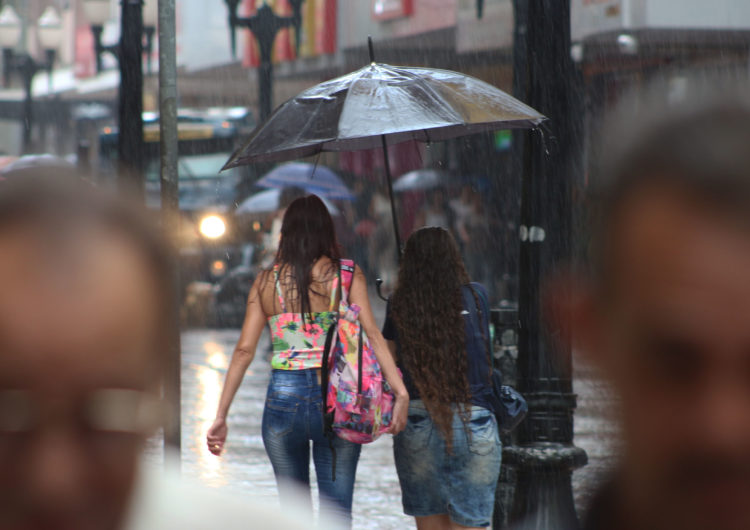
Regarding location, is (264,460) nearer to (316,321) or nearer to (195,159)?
(316,321)

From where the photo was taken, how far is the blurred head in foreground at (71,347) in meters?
0.89

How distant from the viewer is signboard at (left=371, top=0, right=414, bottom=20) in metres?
27.0

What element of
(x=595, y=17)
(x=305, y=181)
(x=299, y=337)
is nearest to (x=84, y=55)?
(x=305, y=181)

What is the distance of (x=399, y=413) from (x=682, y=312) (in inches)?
187

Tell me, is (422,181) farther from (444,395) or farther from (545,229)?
(444,395)

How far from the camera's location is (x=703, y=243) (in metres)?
→ 0.90

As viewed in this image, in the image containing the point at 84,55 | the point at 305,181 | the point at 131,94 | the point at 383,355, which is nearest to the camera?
the point at 383,355

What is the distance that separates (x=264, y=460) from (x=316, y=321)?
4133 millimetres

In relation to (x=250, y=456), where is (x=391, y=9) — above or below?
above

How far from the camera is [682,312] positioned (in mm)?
907

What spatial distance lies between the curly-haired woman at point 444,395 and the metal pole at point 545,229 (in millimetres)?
697

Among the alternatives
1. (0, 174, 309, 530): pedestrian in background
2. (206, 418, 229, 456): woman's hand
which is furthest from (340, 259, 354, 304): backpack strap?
(0, 174, 309, 530): pedestrian in background

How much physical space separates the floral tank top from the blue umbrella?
15.4 metres

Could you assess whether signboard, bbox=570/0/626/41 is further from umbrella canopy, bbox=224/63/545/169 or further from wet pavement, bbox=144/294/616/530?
umbrella canopy, bbox=224/63/545/169
